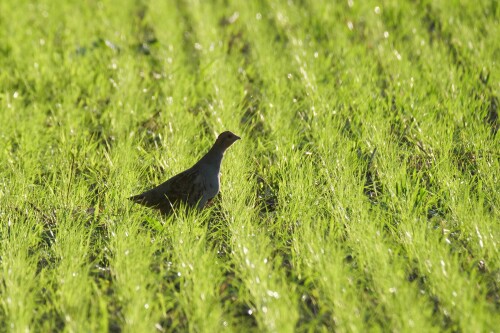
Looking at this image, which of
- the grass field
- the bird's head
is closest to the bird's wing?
the grass field

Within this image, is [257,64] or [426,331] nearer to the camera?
[426,331]

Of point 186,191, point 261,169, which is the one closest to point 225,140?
point 186,191

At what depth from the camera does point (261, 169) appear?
18.9ft

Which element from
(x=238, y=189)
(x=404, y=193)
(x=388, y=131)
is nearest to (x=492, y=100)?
(x=388, y=131)

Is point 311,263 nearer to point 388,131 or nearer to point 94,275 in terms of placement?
point 94,275

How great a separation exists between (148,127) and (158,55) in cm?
186

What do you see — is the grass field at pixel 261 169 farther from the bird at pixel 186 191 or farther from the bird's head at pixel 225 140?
the bird's head at pixel 225 140

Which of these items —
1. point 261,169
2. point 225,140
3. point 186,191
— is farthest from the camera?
point 261,169

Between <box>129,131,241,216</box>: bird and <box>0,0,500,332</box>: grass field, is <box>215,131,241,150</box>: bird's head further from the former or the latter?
<box>0,0,500,332</box>: grass field

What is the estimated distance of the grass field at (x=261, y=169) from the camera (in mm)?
4074

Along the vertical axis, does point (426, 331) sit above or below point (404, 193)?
above

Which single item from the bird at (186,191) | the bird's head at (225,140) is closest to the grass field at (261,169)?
the bird at (186,191)

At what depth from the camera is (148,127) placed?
21.9 feet

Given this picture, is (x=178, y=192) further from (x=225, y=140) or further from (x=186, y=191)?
(x=225, y=140)
